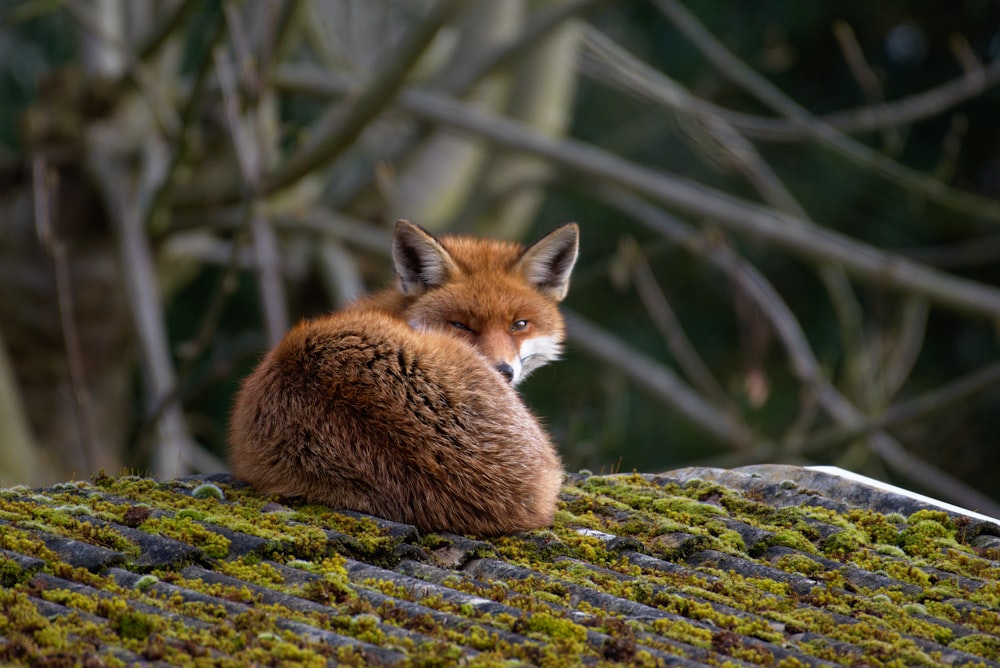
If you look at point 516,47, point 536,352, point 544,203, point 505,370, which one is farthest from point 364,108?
point 544,203

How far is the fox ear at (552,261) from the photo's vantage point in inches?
231

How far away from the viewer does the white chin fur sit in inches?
221

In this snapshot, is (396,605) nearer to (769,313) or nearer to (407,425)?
(407,425)

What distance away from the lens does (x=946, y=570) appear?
429cm

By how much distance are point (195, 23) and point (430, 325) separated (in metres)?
14.0

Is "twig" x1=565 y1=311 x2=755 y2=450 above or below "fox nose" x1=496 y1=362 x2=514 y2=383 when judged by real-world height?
above

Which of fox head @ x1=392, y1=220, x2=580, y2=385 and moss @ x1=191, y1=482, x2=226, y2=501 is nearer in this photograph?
moss @ x1=191, y1=482, x2=226, y2=501

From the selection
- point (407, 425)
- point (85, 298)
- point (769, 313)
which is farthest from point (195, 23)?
point (407, 425)

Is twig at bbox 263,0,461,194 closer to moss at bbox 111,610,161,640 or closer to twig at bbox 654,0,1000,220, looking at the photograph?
twig at bbox 654,0,1000,220

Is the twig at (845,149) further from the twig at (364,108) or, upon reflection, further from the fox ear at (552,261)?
the fox ear at (552,261)

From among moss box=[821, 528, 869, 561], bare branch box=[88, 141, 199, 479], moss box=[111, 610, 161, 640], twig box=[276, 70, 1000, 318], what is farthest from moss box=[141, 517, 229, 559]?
twig box=[276, 70, 1000, 318]

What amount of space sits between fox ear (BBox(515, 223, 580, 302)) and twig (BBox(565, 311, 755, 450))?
370 centimetres

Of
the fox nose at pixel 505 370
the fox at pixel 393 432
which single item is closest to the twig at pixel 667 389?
the fox nose at pixel 505 370

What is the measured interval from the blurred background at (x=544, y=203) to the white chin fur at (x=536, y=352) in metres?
0.63
